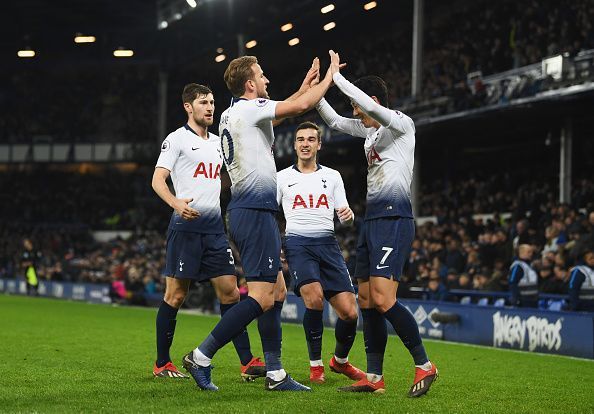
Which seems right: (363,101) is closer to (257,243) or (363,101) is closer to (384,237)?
(384,237)

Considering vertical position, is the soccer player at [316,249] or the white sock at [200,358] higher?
the soccer player at [316,249]

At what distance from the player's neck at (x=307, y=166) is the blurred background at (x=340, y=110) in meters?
1.04

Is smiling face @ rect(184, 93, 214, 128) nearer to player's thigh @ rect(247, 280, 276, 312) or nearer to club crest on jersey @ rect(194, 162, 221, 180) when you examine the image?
club crest on jersey @ rect(194, 162, 221, 180)

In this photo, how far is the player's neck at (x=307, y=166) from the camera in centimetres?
955

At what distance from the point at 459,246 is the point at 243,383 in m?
14.5

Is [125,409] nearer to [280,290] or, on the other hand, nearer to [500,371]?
[280,290]

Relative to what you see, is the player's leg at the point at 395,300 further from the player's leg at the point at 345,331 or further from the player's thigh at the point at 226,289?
the player's thigh at the point at 226,289

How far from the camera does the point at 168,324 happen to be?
9.02m

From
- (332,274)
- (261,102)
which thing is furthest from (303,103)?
(332,274)

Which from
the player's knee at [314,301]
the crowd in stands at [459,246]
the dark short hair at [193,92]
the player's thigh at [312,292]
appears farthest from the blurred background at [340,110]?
the player's knee at [314,301]

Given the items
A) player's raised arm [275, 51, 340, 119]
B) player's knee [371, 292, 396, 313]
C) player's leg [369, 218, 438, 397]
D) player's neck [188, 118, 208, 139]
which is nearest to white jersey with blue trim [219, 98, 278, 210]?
player's raised arm [275, 51, 340, 119]

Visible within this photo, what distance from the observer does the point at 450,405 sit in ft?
24.0

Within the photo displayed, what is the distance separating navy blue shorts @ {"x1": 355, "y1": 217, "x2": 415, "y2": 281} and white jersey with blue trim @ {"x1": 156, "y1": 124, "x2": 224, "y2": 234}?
1691 mm

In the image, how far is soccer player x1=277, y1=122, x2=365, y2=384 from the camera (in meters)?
9.01
